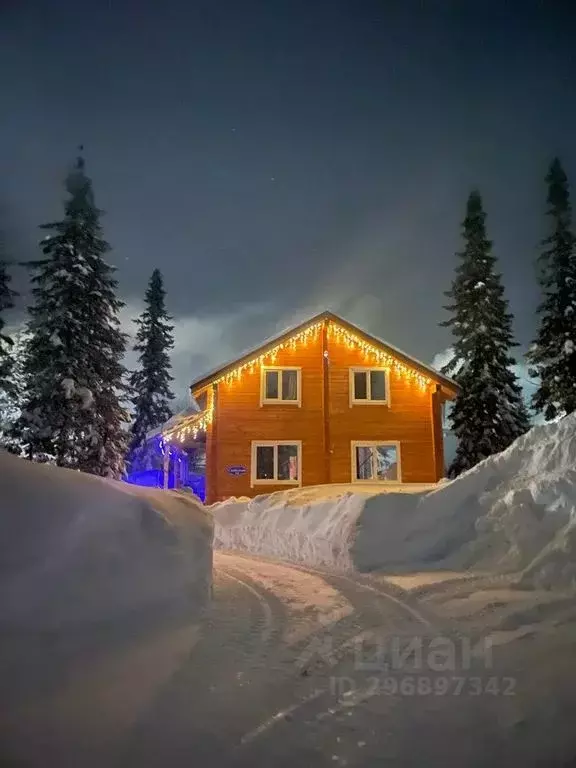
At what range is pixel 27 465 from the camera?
534 centimetres

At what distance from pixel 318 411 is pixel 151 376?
25.5 metres

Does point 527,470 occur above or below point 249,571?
above

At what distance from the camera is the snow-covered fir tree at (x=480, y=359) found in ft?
96.7

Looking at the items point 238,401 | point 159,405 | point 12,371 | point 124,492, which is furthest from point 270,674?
point 159,405

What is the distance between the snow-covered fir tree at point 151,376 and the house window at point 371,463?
2228cm

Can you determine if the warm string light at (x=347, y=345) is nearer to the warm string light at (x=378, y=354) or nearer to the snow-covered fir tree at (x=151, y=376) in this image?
the warm string light at (x=378, y=354)

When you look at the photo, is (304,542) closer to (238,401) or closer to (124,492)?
(124,492)

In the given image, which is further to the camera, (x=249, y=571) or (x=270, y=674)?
(x=249, y=571)

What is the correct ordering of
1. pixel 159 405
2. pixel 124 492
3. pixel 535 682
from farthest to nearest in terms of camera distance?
1. pixel 159 405
2. pixel 124 492
3. pixel 535 682

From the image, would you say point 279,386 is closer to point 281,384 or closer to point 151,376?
point 281,384

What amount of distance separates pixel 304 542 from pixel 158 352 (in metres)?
36.5

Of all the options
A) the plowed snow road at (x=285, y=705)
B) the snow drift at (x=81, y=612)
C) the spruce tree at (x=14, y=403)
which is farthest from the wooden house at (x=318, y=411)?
the plowed snow road at (x=285, y=705)

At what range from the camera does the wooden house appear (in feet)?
74.8

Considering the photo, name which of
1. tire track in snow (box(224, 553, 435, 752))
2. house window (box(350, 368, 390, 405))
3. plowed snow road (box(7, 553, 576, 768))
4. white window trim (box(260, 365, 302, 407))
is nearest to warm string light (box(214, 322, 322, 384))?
white window trim (box(260, 365, 302, 407))
